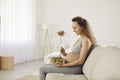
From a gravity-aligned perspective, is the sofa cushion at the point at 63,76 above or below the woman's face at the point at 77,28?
below

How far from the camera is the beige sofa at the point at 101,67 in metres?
2.09

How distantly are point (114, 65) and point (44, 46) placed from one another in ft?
19.6

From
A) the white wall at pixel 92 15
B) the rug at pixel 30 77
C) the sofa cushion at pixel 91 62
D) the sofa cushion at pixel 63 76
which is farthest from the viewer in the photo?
the white wall at pixel 92 15

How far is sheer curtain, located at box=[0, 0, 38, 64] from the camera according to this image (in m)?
6.38

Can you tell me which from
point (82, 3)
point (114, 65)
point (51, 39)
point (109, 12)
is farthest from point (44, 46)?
point (114, 65)

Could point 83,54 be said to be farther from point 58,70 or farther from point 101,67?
point 101,67

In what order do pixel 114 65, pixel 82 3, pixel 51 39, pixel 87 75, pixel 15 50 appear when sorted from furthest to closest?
pixel 51 39 → pixel 82 3 → pixel 15 50 → pixel 87 75 → pixel 114 65

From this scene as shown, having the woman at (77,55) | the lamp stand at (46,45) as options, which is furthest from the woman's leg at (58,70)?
the lamp stand at (46,45)

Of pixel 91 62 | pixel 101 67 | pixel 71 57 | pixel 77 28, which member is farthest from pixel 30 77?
pixel 101 67

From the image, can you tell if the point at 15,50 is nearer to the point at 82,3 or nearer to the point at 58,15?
the point at 58,15

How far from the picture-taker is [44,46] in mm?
7996

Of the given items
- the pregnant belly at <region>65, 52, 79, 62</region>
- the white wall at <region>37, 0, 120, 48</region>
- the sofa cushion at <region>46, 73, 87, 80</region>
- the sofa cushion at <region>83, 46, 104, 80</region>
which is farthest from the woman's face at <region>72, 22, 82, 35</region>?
the white wall at <region>37, 0, 120, 48</region>

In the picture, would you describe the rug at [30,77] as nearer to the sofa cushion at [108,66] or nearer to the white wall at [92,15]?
the sofa cushion at [108,66]

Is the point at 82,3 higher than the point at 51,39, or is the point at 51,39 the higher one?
the point at 82,3
